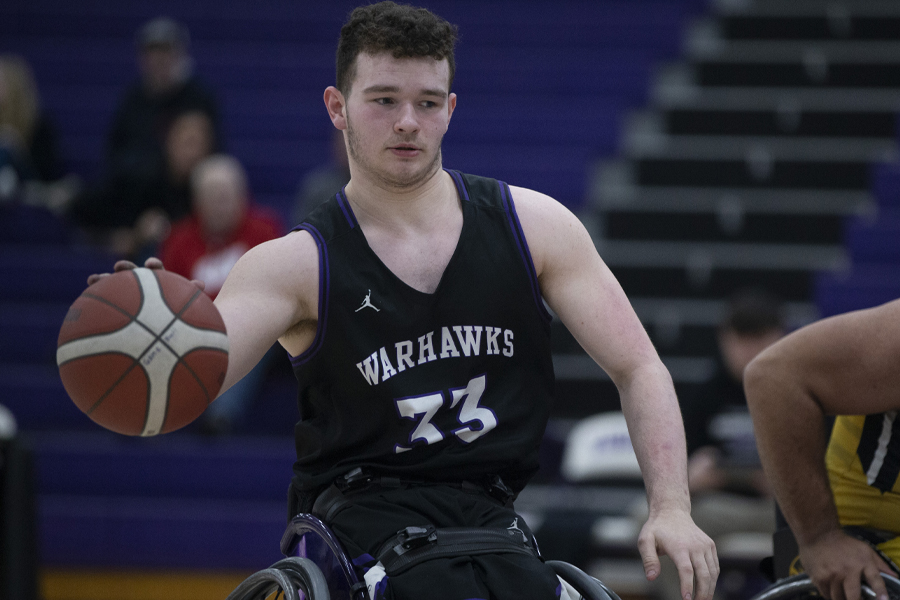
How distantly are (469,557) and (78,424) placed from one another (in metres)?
5.20

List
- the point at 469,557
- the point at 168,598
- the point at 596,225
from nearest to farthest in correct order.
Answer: the point at 469,557 < the point at 168,598 < the point at 596,225

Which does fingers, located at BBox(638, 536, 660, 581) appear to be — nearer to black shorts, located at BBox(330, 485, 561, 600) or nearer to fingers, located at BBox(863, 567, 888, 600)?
black shorts, located at BBox(330, 485, 561, 600)

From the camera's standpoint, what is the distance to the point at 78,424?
6.88m

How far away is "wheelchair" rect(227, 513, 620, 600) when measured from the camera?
6.89 ft

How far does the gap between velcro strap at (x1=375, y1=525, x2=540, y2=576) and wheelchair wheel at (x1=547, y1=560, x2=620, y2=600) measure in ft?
0.30

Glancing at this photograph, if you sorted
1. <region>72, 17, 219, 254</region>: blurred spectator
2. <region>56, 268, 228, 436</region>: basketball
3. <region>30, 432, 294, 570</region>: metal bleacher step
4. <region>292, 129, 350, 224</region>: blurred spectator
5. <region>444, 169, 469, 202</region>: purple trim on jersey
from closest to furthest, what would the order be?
<region>56, 268, 228, 436</region>: basketball
<region>444, 169, 469, 202</region>: purple trim on jersey
<region>30, 432, 294, 570</region>: metal bleacher step
<region>292, 129, 350, 224</region>: blurred spectator
<region>72, 17, 219, 254</region>: blurred spectator

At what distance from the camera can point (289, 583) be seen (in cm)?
210

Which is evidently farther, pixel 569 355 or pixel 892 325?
pixel 569 355

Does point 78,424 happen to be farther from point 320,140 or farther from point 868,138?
point 868,138

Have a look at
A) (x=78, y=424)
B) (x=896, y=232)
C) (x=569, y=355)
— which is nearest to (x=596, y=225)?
(x=569, y=355)

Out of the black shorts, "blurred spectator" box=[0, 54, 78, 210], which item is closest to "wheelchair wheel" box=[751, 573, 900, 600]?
the black shorts

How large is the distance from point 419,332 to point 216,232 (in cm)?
419

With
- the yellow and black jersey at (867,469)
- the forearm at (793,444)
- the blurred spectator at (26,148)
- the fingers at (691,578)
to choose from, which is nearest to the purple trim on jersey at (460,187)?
the forearm at (793,444)

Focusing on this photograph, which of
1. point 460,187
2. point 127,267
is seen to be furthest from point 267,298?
point 460,187
